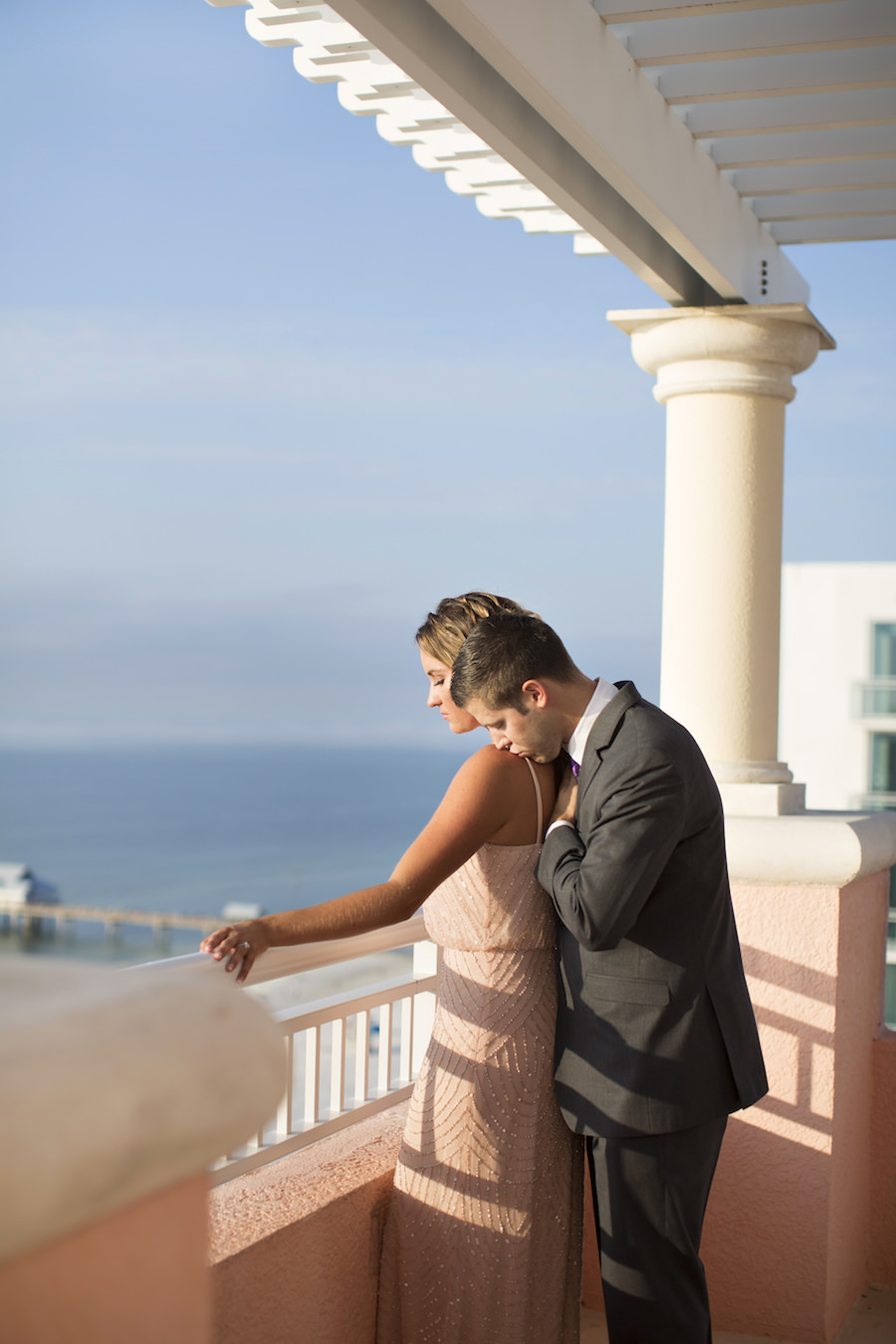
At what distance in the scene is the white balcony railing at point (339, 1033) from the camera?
2.58 m

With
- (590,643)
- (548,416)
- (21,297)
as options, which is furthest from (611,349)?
(21,297)

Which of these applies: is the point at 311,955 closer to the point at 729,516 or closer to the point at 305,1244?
the point at 305,1244

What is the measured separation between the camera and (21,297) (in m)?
88.1

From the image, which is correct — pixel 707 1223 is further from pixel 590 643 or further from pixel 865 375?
pixel 590 643

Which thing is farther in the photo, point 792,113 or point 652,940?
point 792,113

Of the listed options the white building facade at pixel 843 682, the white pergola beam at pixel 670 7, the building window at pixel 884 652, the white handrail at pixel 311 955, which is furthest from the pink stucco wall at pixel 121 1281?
the building window at pixel 884 652

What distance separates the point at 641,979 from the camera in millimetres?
2414

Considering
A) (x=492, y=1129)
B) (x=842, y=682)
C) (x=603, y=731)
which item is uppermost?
(x=842, y=682)

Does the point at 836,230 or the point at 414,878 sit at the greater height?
the point at 836,230

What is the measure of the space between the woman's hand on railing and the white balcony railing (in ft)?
0.08

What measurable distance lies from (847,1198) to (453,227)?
272ft

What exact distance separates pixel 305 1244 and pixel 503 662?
123 cm

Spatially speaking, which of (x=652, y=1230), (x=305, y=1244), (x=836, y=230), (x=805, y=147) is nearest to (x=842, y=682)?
(x=836, y=230)

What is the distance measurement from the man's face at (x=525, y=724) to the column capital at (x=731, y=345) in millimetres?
1961
